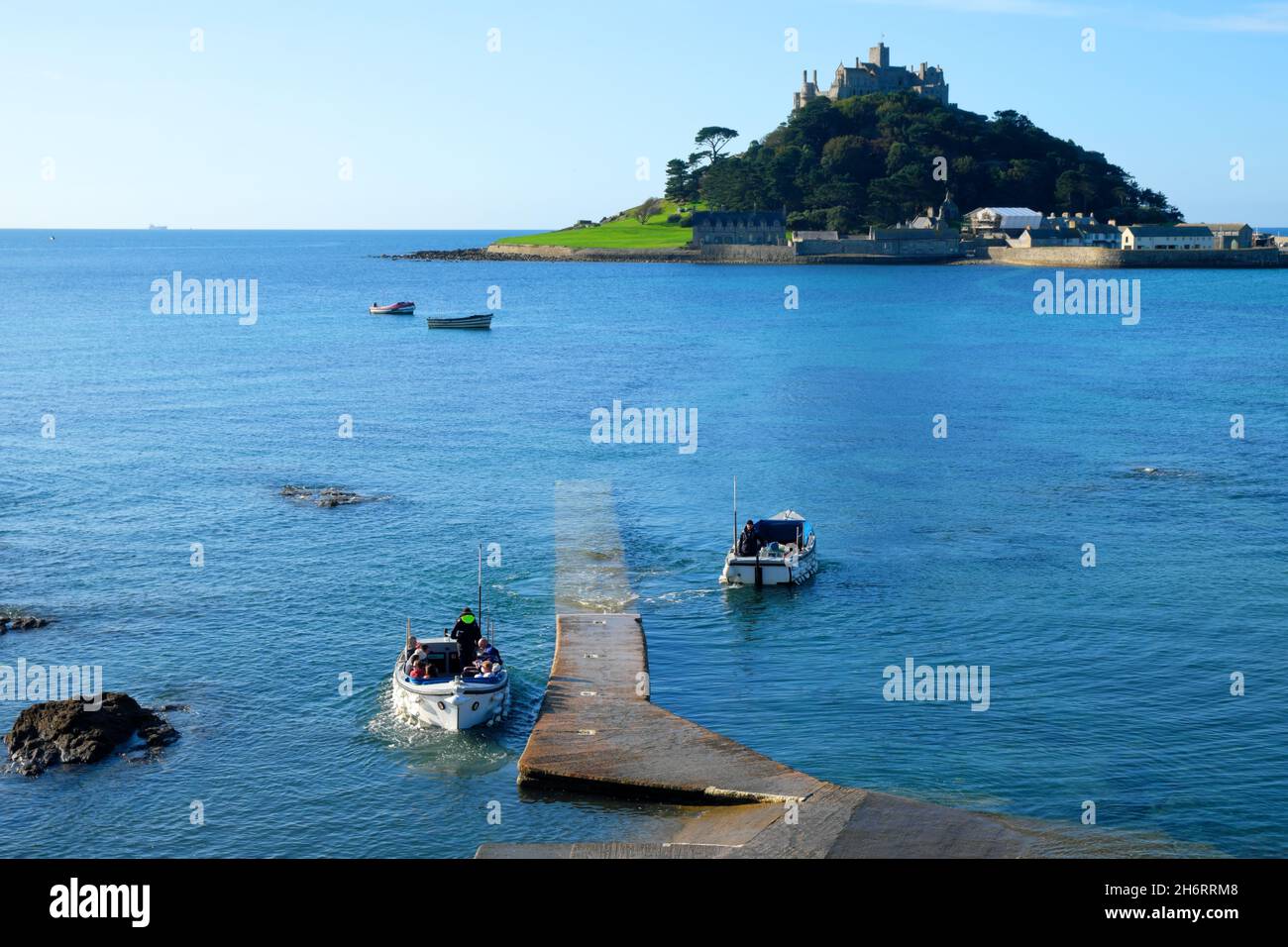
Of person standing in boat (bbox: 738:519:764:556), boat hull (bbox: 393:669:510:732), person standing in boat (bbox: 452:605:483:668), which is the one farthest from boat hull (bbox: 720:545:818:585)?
boat hull (bbox: 393:669:510:732)

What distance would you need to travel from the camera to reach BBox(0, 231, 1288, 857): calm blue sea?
2645cm

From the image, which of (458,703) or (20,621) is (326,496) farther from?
(458,703)

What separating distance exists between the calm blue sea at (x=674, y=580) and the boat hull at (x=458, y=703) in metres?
0.58

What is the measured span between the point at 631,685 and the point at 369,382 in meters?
66.4

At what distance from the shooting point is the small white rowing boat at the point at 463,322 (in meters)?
134

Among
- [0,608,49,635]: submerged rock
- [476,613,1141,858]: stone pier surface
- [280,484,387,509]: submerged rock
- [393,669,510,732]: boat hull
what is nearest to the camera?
[476,613,1141,858]: stone pier surface

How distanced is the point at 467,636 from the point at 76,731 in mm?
8504

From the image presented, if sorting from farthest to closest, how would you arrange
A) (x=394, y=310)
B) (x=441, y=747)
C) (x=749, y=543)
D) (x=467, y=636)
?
(x=394, y=310), (x=749, y=543), (x=467, y=636), (x=441, y=747)

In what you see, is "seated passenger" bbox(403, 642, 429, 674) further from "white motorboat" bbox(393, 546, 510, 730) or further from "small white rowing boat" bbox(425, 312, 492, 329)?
"small white rowing boat" bbox(425, 312, 492, 329)

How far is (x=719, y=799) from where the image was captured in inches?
969

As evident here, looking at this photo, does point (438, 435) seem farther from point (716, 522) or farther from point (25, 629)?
point (25, 629)

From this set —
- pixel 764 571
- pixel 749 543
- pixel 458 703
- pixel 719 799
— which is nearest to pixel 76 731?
pixel 458 703

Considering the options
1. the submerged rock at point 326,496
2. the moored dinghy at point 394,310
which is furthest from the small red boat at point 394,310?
the submerged rock at point 326,496

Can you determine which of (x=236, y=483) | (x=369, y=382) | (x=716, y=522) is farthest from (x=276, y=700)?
(x=369, y=382)
